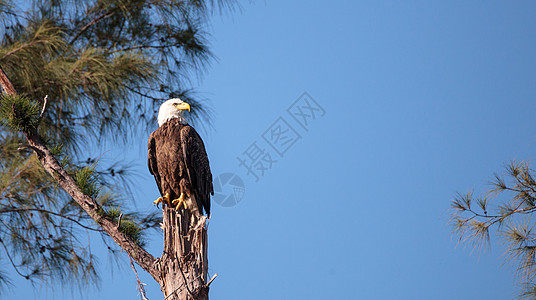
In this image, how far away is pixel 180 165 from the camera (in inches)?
133

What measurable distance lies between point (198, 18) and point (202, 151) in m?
1.65

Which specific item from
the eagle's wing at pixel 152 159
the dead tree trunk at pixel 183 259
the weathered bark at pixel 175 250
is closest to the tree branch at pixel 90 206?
the weathered bark at pixel 175 250

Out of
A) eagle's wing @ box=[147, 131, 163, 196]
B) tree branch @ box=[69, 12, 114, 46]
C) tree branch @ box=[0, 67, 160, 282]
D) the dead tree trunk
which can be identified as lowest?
the dead tree trunk

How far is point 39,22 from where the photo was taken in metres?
4.30

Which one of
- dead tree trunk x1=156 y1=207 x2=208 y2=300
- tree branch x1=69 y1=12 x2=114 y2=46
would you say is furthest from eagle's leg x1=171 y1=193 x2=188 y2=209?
tree branch x1=69 y1=12 x2=114 y2=46

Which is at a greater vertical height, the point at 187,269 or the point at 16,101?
the point at 16,101

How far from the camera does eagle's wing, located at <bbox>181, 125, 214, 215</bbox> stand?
11.1 ft

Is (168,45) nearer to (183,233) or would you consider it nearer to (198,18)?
(198,18)

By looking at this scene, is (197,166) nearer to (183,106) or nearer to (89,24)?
(183,106)

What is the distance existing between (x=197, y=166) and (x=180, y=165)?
0.10 meters

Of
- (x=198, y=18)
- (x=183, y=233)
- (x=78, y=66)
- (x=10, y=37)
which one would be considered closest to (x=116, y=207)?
(x=183, y=233)

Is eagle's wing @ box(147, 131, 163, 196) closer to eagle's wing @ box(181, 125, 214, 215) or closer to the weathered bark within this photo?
eagle's wing @ box(181, 125, 214, 215)

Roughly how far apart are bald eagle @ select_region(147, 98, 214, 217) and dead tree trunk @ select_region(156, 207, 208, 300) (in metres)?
0.44

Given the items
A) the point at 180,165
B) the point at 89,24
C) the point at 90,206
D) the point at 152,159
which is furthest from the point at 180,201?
the point at 89,24
